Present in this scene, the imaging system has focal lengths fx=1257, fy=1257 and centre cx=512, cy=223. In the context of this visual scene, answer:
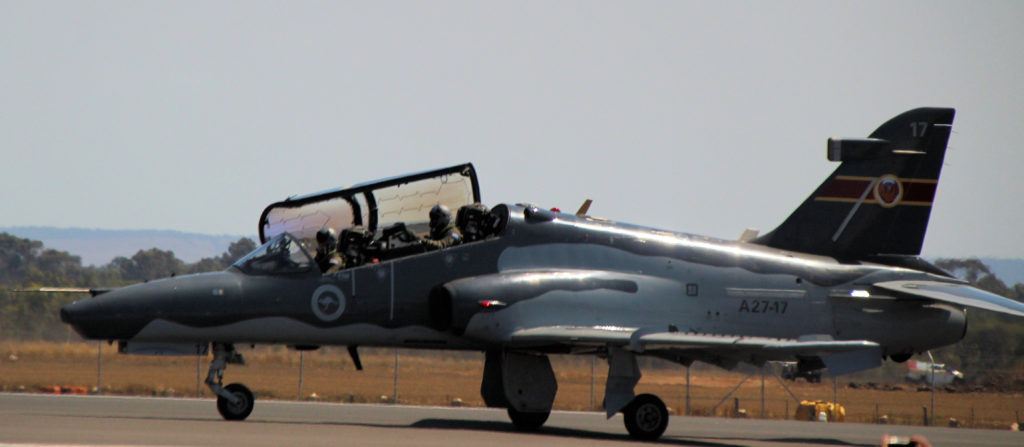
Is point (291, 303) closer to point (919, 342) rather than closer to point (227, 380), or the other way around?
point (919, 342)

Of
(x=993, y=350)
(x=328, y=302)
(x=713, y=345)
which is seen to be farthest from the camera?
(x=993, y=350)

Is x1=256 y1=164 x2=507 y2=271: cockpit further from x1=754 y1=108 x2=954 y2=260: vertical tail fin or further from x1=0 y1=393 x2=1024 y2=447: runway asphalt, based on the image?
x1=754 y1=108 x2=954 y2=260: vertical tail fin

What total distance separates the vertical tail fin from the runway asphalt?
291 centimetres

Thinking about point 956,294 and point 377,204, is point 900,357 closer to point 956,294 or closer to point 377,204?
point 956,294

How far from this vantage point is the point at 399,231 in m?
17.3

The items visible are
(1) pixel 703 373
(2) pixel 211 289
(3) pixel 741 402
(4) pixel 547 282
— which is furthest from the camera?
(1) pixel 703 373

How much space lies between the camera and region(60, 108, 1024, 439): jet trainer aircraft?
15.9 m

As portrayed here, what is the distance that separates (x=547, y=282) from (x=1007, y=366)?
20.2 m

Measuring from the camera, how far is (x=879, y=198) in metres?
19.1

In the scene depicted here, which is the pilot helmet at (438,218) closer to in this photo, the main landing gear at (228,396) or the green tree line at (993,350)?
the main landing gear at (228,396)

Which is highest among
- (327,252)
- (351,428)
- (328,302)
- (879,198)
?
(879,198)

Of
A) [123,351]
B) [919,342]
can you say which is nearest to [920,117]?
[919,342]

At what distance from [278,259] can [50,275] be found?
218 feet

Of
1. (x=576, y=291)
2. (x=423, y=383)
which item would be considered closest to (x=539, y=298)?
(x=576, y=291)
